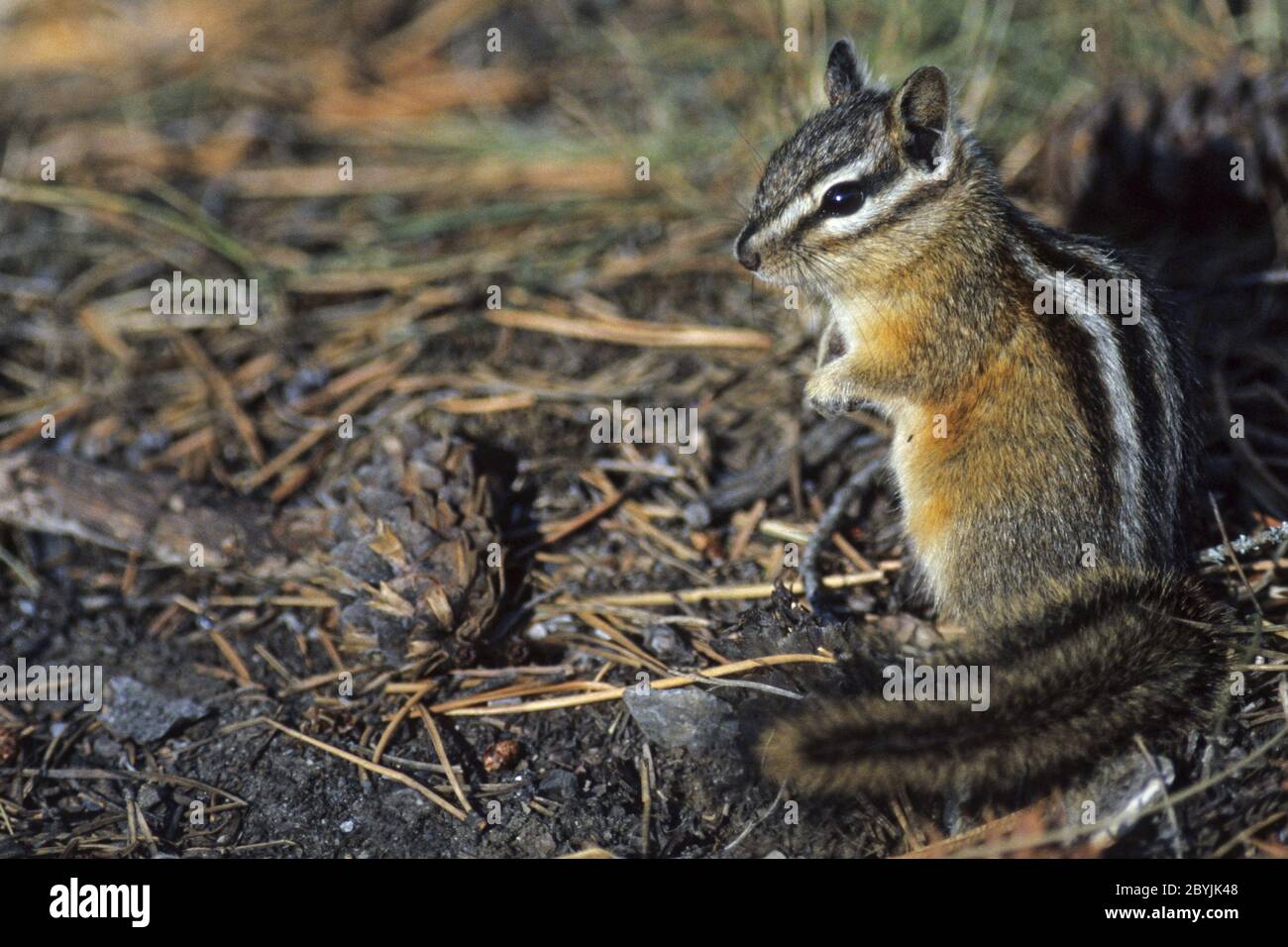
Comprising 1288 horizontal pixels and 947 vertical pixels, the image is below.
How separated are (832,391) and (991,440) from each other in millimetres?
526

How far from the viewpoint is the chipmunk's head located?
3059mm

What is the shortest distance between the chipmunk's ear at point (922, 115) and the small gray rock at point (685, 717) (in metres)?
Answer: 1.56

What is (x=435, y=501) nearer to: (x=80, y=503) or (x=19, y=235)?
(x=80, y=503)

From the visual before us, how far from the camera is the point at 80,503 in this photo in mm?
3549

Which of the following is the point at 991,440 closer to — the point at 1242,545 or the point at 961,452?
the point at 961,452

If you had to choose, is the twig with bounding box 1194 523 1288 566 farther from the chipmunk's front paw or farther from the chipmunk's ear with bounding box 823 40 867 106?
the chipmunk's ear with bounding box 823 40 867 106

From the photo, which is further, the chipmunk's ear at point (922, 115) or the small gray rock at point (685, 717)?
the chipmunk's ear at point (922, 115)

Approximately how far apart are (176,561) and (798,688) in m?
1.95

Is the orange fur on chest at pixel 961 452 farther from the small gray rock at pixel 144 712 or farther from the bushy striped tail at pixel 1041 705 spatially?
the small gray rock at pixel 144 712

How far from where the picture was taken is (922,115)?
9.99 feet

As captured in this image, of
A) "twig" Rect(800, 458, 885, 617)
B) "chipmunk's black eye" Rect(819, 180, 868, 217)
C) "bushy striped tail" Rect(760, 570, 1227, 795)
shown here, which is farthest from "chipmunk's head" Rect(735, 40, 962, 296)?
"bushy striped tail" Rect(760, 570, 1227, 795)

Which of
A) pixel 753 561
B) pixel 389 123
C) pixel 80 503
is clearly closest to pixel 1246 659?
pixel 753 561

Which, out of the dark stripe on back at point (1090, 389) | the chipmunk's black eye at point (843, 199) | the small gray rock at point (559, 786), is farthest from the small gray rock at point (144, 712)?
the dark stripe on back at point (1090, 389)

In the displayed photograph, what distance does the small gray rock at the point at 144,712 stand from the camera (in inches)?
120
